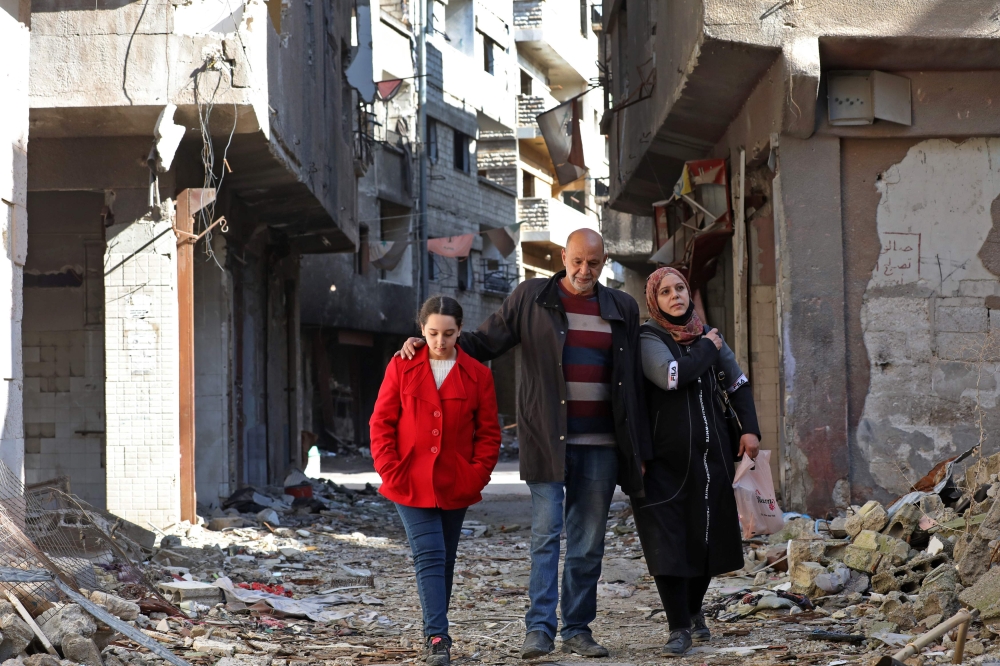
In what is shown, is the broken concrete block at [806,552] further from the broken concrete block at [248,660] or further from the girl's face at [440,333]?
the broken concrete block at [248,660]

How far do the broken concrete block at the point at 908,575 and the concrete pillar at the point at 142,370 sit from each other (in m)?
6.48

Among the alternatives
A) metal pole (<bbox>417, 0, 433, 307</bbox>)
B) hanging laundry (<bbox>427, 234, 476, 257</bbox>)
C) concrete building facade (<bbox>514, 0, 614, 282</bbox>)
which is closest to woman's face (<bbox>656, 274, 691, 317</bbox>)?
hanging laundry (<bbox>427, 234, 476, 257</bbox>)

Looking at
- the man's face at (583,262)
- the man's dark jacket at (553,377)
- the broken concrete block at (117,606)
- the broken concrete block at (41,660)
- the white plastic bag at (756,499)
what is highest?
the man's face at (583,262)

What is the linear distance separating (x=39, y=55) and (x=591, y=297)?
6.39m

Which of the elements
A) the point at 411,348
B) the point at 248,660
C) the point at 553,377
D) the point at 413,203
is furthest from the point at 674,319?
the point at 413,203

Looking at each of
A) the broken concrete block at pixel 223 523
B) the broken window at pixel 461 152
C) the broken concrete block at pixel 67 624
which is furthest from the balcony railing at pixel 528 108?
the broken concrete block at pixel 67 624

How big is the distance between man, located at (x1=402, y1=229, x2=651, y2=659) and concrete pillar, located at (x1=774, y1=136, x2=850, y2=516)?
4.16 meters

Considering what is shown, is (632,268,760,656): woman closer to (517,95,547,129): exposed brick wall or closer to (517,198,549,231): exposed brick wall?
(517,198,549,231): exposed brick wall

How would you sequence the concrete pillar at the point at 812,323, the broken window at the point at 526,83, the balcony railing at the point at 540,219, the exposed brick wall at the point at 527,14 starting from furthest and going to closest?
the broken window at the point at 526,83
the exposed brick wall at the point at 527,14
the balcony railing at the point at 540,219
the concrete pillar at the point at 812,323

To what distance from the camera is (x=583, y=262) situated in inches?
199

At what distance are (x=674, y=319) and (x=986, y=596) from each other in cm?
180

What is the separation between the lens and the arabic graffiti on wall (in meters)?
9.05

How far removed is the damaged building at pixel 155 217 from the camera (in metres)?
9.60

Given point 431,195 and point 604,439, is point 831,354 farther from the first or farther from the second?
point 431,195
